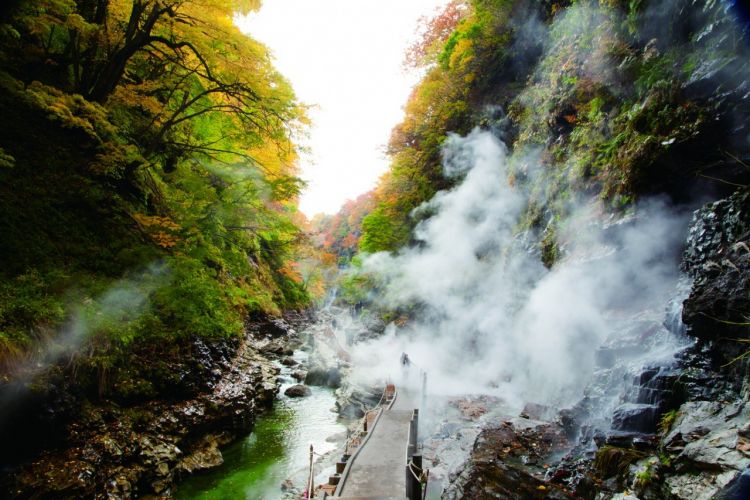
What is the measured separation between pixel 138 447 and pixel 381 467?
490 centimetres

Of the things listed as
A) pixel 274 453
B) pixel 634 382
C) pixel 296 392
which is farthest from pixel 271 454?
pixel 634 382

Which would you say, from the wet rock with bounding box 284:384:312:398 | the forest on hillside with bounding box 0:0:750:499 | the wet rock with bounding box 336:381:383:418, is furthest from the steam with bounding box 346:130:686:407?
the wet rock with bounding box 284:384:312:398

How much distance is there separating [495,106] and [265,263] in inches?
885

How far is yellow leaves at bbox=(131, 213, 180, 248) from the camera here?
7707mm

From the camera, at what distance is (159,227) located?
7949mm

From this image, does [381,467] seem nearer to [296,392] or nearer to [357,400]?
[357,400]

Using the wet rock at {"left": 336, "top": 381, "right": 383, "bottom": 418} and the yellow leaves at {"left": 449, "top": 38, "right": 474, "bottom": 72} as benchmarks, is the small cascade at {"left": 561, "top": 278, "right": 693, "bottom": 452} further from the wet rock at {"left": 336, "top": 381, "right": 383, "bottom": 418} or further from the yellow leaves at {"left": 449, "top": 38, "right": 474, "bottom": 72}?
the yellow leaves at {"left": 449, "top": 38, "right": 474, "bottom": 72}

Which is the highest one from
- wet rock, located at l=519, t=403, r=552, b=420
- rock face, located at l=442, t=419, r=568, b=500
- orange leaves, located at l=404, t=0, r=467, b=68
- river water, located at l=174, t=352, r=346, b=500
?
orange leaves, located at l=404, t=0, r=467, b=68

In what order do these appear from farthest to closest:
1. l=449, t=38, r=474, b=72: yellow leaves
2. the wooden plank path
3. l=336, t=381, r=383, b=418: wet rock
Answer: l=449, t=38, r=474, b=72: yellow leaves < l=336, t=381, r=383, b=418: wet rock < the wooden plank path

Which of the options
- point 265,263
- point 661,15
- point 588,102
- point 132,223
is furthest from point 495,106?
point 265,263

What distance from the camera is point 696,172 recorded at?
679cm

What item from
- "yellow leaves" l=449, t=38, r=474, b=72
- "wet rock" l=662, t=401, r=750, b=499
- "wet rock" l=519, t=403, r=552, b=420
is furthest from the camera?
"yellow leaves" l=449, t=38, r=474, b=72

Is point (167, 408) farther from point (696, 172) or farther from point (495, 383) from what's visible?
point (696, 172)

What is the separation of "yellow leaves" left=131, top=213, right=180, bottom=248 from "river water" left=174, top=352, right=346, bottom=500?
5.40m
